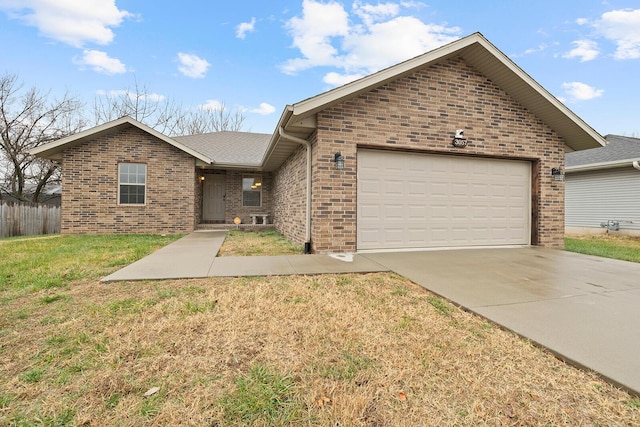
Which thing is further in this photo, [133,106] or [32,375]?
[133,106]

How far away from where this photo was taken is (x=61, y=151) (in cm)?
993

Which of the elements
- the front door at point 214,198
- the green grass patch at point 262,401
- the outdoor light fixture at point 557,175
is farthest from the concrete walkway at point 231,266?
the front door at point 214,198

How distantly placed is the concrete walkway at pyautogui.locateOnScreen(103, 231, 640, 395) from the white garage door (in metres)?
0.54

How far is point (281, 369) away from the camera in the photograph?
1860 mm

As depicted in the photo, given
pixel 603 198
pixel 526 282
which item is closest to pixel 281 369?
pixel 526 282

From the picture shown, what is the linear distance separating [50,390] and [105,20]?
1572 centimetres

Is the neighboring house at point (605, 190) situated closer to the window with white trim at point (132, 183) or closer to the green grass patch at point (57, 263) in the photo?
the green grass patch at point (57, 263)

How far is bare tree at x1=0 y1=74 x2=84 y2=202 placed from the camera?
1638 centimetres

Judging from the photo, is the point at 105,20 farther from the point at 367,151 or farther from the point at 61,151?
the point at 367,151

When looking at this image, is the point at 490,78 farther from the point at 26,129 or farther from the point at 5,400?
the point at 26,129

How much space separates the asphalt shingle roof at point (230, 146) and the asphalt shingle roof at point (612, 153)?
1402cm

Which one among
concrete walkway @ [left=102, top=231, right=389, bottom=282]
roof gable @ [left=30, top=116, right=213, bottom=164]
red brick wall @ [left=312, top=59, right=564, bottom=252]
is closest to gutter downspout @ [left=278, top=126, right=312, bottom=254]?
red brick wall @ [left=312, top=59, right=564, bottom=252]

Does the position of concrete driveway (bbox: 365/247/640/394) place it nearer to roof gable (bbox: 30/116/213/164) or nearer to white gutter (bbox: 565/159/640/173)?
white gutter (bbox: 565/159/640/173)

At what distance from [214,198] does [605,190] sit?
16.8 meters
